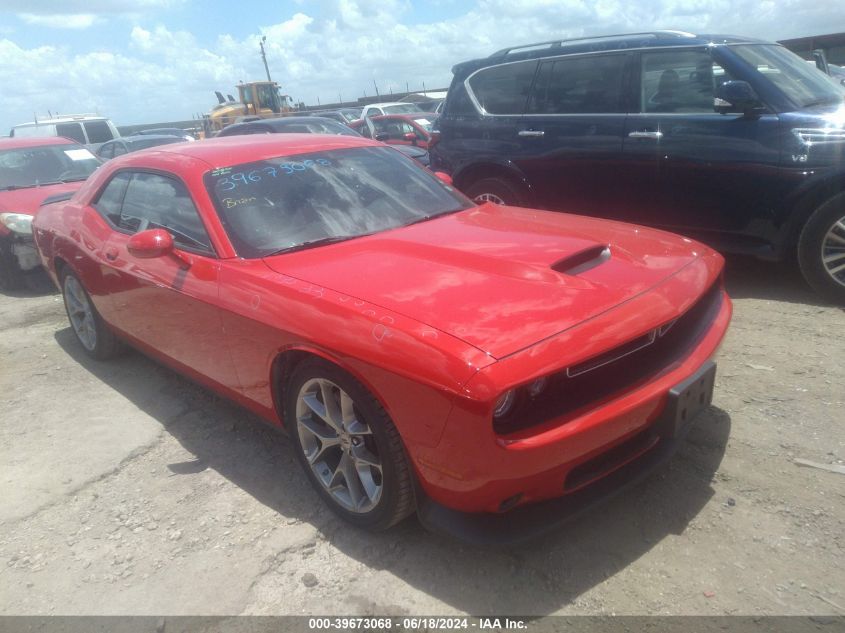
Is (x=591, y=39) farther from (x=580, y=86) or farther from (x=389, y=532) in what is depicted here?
(x=389, y=532)

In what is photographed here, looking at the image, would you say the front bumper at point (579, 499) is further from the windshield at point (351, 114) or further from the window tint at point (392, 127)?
the windshield at point (351, 114)

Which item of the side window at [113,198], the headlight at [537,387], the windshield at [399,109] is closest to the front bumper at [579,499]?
the headlight at [537,387]

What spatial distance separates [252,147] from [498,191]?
294 cm

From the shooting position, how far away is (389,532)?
2650 millimetres

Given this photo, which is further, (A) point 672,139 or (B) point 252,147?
(A) point 672,139

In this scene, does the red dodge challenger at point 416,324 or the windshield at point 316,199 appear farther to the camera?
the windshield at point 316,199

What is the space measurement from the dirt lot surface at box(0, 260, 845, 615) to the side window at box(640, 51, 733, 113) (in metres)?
2.05

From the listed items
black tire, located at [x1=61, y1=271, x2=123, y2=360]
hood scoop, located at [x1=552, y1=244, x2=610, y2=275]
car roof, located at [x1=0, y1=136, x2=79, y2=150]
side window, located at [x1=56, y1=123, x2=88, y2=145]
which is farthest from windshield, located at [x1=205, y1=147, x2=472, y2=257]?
side window, located at [x1=56, y1=123, x2=88, y2=145]

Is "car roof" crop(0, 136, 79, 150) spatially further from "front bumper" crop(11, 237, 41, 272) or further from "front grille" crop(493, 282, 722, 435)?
"front grille" crop(493, 282, 722, 435)

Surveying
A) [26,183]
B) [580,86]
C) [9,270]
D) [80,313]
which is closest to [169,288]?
[80,313]

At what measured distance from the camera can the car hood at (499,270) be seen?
7.32 feet

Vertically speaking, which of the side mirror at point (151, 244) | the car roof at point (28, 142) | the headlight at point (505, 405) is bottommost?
the headlight at point (505, 405)

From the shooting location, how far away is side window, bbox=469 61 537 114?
593cm

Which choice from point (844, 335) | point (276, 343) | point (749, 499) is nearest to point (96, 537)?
point (276, 343)
